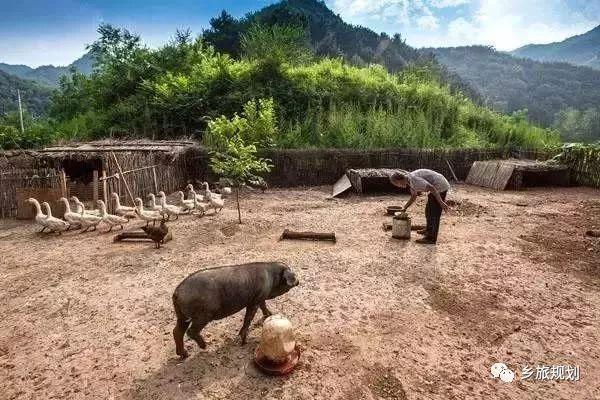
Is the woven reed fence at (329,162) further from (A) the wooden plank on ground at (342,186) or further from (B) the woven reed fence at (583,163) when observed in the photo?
(B) the woven reed fence at (583,163)

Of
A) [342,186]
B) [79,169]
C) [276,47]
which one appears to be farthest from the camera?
[276,47]

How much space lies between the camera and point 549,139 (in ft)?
60.6

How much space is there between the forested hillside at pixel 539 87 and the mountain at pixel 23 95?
2079 inches

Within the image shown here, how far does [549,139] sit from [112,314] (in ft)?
66.0

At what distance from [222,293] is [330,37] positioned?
49.7 meters

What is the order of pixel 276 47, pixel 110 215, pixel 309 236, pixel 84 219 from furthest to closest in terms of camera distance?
pixel 276 47 < pixel 110 215 < pixel 84 219 < pixel 309 236

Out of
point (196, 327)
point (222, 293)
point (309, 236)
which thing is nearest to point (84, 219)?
point (309, 236)

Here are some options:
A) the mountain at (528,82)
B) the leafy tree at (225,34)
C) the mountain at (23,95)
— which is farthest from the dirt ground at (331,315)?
the mountain at (23,95)

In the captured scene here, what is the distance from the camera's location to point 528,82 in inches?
2249

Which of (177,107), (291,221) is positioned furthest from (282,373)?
(177,107)

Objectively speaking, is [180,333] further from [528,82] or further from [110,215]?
[528,82]

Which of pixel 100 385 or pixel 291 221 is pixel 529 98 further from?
pixel 100 385

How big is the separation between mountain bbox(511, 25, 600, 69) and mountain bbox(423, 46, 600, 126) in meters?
18.9

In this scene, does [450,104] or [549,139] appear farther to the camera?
[450,104]
